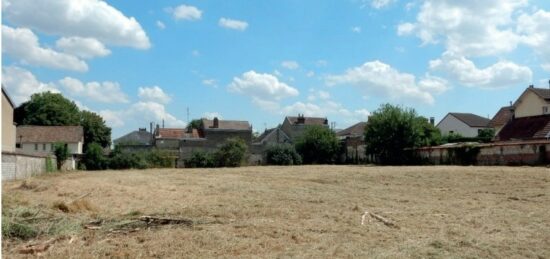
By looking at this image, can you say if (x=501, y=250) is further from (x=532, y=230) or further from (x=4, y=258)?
(x=4, y=258)

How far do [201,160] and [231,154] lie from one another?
3.75 m

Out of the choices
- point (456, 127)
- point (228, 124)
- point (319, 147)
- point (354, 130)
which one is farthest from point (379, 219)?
point (354, 130)

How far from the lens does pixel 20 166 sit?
99.6 feet

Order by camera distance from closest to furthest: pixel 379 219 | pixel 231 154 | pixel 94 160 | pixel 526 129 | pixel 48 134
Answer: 1. pixel 379 219
2. pixel 526 129
3. pixel 94 160
4. pixel 231 154
5. pixel 48 134

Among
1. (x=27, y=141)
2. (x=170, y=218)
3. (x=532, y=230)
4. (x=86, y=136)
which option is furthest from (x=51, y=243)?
(x=86, y=136)

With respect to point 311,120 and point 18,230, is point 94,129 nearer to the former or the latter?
point 311,120

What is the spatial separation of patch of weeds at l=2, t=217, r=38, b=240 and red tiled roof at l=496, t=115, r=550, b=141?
4029cm

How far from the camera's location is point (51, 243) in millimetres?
8039

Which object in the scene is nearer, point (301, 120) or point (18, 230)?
point (18, 230)

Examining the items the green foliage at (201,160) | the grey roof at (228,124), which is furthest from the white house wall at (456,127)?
the green foliage at (201,160)

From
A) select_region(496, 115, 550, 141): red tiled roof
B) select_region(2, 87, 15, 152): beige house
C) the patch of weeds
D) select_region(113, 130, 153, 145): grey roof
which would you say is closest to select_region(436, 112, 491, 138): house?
select_region(496, 115, 550, 141): red tiled roof

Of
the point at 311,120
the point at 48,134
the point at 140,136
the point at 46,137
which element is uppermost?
the point at 311,120

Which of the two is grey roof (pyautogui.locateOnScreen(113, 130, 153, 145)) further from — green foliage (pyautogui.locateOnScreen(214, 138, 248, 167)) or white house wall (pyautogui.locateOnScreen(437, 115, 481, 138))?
white house wall (pyautogui.locateOnScreen(437, 115, 481, 138))

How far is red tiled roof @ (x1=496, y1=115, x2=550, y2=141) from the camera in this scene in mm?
40719
